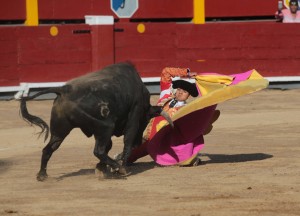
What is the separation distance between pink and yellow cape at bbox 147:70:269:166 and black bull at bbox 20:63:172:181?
35 centimetres

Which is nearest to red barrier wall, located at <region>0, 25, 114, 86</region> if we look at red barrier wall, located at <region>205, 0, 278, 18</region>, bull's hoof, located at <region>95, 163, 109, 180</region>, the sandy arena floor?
red barrier wall, located at <region>205, 0, 278, 18</region>

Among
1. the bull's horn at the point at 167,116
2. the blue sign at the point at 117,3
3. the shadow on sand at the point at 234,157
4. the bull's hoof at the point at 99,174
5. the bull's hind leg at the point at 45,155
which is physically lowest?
the shadow on sand at the point at 234,157

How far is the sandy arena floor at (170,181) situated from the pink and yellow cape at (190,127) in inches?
5.0

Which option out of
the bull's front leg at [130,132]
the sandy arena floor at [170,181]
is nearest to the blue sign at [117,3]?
the sandy arena floor at [170,181]

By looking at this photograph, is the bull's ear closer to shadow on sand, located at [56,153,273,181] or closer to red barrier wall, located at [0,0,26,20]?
shadow on sand, located at [56,153,273,181]

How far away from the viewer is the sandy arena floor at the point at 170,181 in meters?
5.53

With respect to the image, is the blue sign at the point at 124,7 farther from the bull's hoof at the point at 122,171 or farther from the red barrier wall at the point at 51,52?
the bull's hoof at the point at 122,171

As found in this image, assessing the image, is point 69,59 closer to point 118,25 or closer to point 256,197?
point 118,25

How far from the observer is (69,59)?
13.9 m

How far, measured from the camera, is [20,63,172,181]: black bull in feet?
21.0

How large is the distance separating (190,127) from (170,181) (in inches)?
36.0

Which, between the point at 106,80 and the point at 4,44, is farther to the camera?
the point at 4,44

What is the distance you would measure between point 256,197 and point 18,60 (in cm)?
822

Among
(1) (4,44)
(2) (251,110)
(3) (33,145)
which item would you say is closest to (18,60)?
(1) (4,44)
